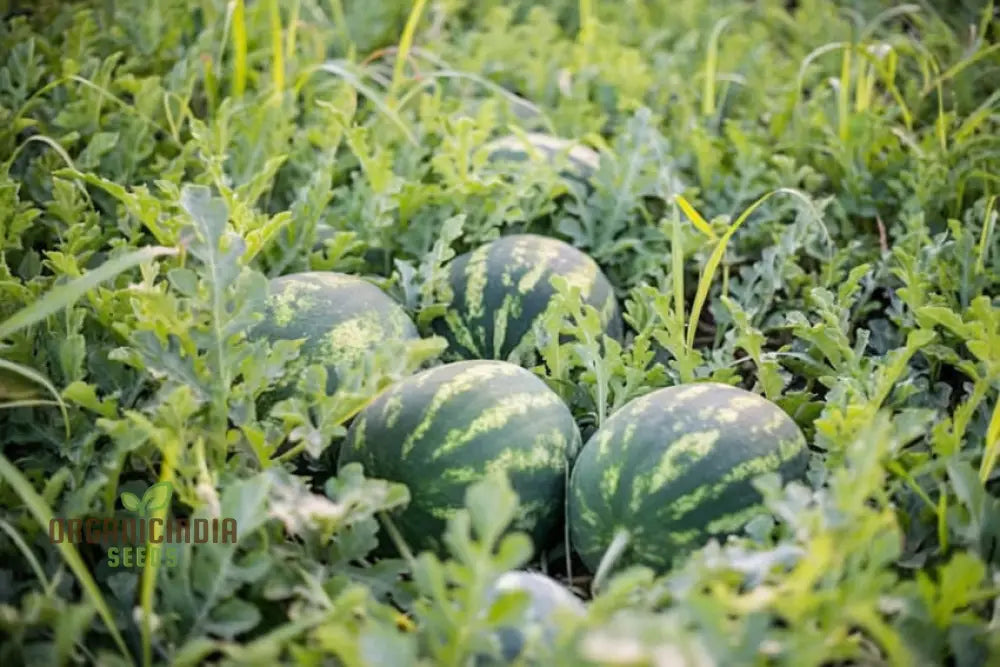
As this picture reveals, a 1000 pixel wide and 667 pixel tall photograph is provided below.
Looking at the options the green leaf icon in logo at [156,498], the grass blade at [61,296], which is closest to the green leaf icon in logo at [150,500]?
the green leaf icon in logo at [156,498]

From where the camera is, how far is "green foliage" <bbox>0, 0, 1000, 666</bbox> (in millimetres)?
1396

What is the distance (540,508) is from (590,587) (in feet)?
0.58

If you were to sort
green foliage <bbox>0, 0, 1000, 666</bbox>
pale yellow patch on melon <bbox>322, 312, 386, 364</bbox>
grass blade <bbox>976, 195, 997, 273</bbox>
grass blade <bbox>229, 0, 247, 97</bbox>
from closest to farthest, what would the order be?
green foliage <bbox>0, 0, 1000, 666</bbox> → pale yellow patch on melon <bbox>322, 312, 386, 364</bbox> → grass blade <bbox>976, 195, 997, 273</bbox> → grass blade <bbox>229, 0, 247, 97</bbox>

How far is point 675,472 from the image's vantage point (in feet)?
5.47

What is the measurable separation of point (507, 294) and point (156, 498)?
873 mm

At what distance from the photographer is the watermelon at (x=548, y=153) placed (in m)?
2.74

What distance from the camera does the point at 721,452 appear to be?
168cm

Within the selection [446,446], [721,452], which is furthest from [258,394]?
[721,452]

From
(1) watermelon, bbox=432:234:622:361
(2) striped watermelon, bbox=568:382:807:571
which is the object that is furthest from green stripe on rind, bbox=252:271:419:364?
(2) striped watermelon, bbox=568:382:807:571

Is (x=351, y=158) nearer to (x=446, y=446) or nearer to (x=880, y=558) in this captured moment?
(x=446, y=446)

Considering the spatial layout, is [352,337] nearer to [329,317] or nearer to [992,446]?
[329,317]

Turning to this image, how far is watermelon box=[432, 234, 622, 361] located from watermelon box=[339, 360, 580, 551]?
13.1 inches

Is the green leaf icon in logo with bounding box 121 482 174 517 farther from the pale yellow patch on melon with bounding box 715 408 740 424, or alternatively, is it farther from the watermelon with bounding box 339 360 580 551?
the pale yellow patch on melon with bounding box 715 408 740 424

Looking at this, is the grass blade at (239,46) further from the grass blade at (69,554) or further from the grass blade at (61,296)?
the grass blade at (69,554)
